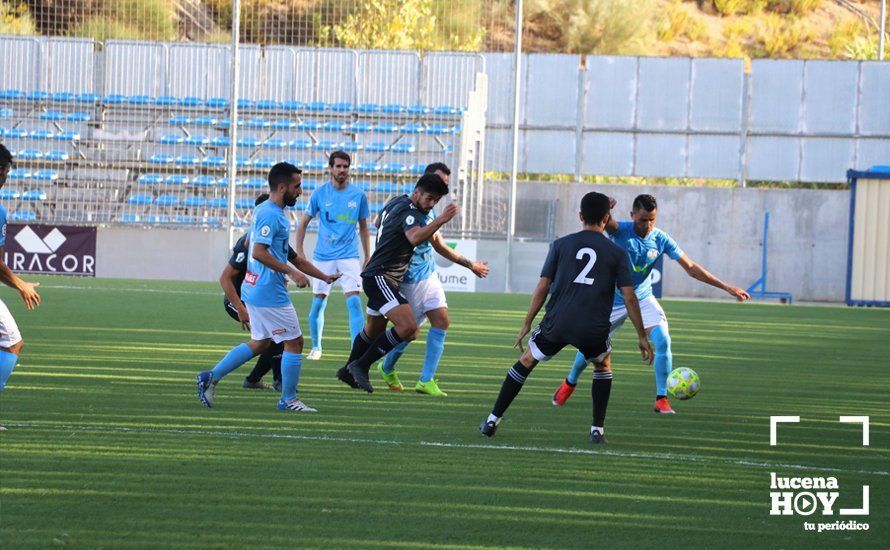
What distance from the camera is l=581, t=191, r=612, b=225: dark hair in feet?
26.7

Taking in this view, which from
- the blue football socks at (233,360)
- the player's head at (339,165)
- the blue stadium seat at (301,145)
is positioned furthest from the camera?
the blue stadium seat at (301,145)

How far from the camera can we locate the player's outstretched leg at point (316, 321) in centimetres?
1295

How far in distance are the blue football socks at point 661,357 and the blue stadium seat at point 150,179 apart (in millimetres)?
24024

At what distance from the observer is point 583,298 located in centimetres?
801

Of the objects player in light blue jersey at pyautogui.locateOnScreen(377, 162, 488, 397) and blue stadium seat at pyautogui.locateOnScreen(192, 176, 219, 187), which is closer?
player in light blue jersey at pyautogui.locateOnScreen(377, 162, 488, 397)

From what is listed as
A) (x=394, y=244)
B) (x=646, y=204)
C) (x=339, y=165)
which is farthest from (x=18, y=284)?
(x=646, y=204)

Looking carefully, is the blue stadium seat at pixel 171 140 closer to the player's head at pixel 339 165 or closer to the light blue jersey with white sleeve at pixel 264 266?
the player's head at pixel 339 165

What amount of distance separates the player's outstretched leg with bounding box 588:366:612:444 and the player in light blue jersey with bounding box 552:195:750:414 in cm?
171

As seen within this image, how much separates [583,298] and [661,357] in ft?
8.43

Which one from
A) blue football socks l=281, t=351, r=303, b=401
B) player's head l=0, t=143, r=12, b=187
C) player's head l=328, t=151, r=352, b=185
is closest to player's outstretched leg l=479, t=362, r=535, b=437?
blue football socks l=281, t=351, r=303, b=401

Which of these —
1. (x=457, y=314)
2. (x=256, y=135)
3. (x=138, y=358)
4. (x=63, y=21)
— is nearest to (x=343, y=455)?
(x=138, y=358)

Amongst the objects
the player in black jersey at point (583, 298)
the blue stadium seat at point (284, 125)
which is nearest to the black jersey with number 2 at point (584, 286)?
the player in black jersey at point (583, 298)

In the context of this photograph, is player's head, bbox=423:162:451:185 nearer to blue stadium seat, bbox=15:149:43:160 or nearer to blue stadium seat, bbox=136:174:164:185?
blue stadium seat, bbox=136:174:164:185

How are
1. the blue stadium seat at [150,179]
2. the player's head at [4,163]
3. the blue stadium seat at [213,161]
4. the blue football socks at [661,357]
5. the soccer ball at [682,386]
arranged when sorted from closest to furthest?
the player's head at [4,163], the soccer ball at [682,386], the blue football socks at [661,357], the blue stadium seat at [150,179], the blue stadium seat at [213,161]
